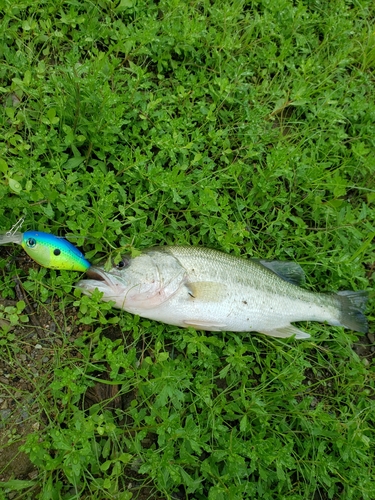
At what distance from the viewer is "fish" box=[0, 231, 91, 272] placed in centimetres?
299

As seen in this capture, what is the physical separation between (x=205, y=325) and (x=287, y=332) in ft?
2.70

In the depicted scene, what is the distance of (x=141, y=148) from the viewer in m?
3.71

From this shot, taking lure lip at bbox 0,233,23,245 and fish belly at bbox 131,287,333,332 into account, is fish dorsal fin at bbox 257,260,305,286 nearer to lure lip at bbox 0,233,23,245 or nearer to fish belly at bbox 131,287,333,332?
fish belly at bbox 131,287,333,332

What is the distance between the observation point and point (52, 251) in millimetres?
3055

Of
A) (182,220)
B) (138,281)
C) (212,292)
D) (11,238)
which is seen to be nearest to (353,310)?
(212,292)

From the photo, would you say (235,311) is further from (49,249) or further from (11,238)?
(11,238)

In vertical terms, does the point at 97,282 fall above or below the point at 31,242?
below

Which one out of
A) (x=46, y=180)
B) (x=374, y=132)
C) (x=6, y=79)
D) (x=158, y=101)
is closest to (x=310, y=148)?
(x=374, y=132)

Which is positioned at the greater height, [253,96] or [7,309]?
[253,96]

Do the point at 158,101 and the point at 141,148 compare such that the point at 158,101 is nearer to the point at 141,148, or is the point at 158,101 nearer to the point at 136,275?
the point at 141,148

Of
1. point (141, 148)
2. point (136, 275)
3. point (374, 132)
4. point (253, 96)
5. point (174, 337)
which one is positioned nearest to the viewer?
point (136, 275)

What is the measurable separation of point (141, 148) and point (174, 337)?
171 cm

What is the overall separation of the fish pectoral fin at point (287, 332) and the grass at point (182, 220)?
0.11m

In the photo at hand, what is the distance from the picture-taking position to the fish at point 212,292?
3225mm
